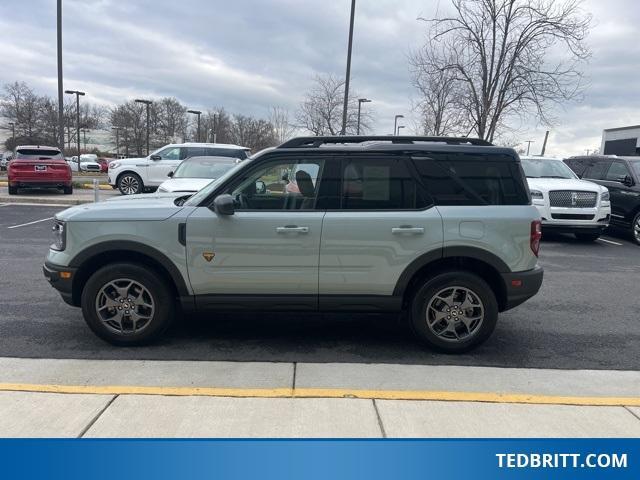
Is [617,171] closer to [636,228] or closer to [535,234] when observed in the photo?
[636,228]

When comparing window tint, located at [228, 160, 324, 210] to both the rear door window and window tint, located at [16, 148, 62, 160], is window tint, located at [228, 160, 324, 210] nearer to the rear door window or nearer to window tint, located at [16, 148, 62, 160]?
the rear door window

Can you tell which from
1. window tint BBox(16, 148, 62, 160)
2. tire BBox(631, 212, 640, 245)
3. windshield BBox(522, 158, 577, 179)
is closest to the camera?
tire BBox(631, 212, 640, 245)

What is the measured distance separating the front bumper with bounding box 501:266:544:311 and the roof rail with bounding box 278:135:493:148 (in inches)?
45.9

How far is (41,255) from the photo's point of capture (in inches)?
317

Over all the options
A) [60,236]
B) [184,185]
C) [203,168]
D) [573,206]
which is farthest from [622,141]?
[60,236]

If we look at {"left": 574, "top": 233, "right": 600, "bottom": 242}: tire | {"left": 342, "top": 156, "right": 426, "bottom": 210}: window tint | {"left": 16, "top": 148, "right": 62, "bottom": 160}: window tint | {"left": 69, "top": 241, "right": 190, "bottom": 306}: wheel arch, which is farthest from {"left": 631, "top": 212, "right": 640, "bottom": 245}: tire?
{"left": 16, "top": 148, "right": 62, "bottom": 160}: window tint

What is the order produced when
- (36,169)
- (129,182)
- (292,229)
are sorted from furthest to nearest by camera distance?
(36,169), (129,182), (292,229)

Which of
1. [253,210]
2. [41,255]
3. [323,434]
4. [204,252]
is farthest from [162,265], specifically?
[41,255]

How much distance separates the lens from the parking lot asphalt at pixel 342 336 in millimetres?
4207

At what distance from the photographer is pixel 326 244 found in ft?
13.3

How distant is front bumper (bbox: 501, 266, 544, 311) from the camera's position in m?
4.15

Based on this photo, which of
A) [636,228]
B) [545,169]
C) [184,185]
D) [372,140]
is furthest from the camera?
[545,169]

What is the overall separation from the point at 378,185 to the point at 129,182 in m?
13.8

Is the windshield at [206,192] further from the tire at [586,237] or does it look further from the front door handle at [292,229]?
the tire at [586,237]
